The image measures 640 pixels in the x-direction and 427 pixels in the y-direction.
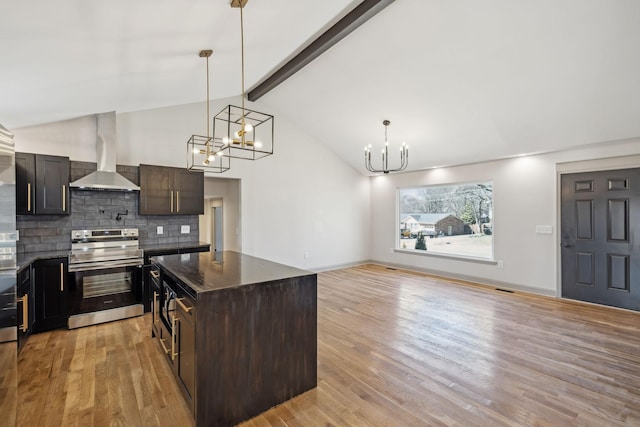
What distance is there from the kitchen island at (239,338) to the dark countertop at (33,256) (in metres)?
1.84

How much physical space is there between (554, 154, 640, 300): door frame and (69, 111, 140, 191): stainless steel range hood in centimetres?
670

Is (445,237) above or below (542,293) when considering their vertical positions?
above

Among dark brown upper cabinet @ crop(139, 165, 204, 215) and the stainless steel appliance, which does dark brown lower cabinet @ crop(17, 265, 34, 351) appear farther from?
dark brown upper cabinet @ crop(139, 165, 204, 215)

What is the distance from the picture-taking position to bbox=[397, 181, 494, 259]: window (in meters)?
6.07

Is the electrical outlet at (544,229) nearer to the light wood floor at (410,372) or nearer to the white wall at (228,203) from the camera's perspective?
the light wood floor at (410,372)

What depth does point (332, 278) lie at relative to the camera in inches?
252

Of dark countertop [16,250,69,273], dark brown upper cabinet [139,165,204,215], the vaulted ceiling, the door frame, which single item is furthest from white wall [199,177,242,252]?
the door frame

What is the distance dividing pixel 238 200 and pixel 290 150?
1.63 meters

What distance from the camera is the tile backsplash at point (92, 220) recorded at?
3.86 m

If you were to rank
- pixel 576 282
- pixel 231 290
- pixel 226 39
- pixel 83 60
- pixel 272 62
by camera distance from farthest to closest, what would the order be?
1. pixel 576 282
2. pixel 272 62
3. pixel 226 39
4. pixel 83 60
5. pixel 231 290

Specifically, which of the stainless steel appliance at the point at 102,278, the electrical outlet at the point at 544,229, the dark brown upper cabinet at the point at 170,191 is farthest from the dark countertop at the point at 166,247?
the electrical outlet at the point at 544,229

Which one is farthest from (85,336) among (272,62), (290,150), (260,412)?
(290,150)

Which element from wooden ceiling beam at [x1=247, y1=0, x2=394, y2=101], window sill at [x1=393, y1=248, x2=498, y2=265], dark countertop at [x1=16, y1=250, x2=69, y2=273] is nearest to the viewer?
dark countertop at [x1=16, y1=250, x2=69, y2=273]

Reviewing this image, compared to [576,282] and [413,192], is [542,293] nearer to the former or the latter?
[576,282]
